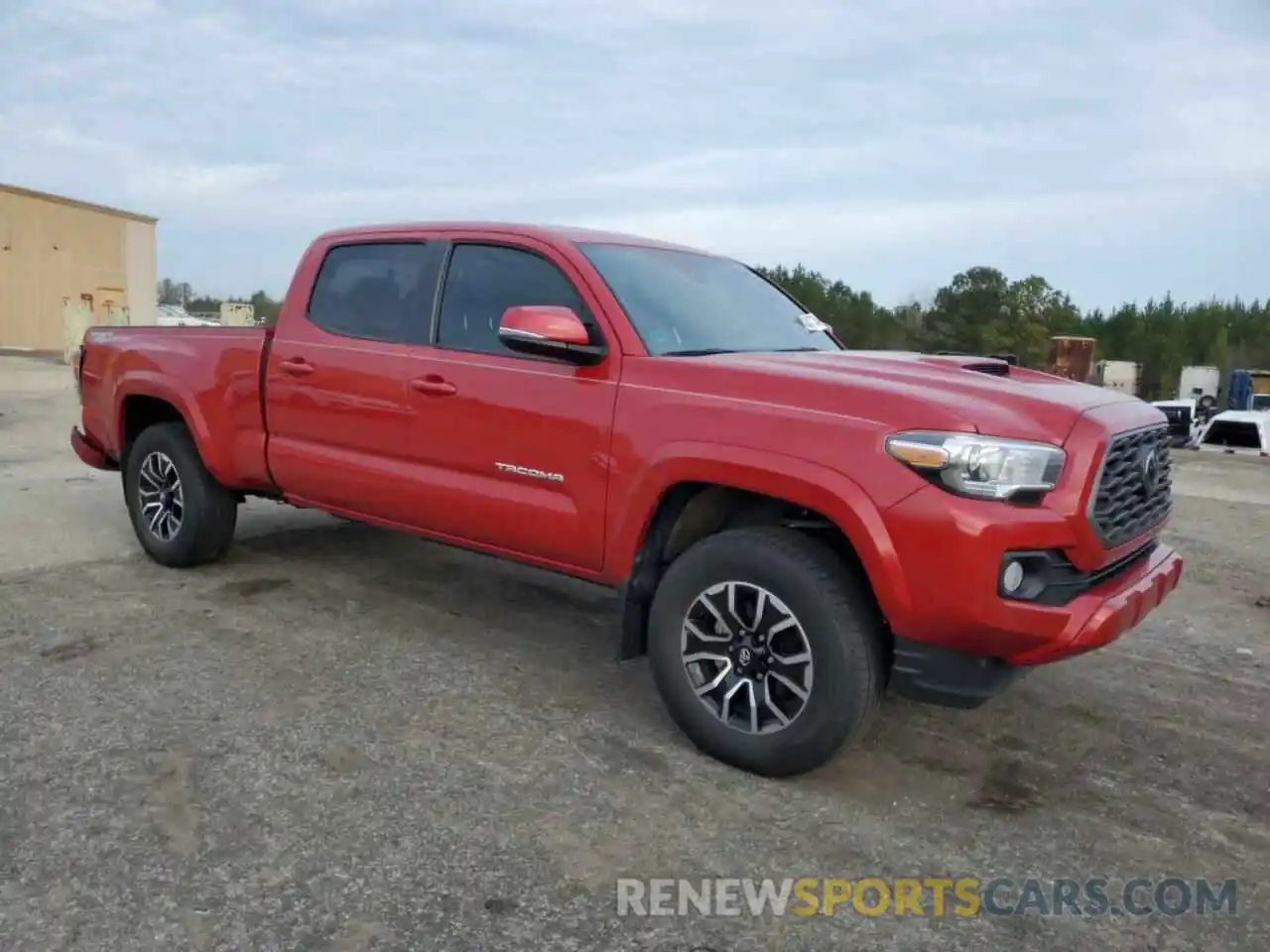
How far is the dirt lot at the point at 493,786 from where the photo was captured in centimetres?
260

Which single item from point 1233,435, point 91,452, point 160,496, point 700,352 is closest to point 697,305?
point 700,352

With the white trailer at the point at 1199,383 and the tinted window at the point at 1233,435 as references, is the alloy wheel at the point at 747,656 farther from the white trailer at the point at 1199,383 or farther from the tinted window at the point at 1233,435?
the white trailer at the point at 1199,383

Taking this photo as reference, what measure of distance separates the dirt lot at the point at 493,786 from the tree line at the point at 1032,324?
117 feet

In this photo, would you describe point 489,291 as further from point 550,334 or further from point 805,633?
point 805,633

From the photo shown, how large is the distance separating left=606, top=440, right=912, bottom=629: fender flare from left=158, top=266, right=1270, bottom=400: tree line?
36356 millimetres

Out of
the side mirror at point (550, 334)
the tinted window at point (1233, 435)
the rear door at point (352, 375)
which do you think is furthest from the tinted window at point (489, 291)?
the tinted window at point (1233, 435)

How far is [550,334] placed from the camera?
3.59 meters

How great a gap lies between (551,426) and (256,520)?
13.3 ft

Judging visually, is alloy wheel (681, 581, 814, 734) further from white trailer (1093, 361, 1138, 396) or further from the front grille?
white trailer (1093, 361, 1138, 396)

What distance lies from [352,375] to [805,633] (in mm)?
2483

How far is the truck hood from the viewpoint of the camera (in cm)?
304

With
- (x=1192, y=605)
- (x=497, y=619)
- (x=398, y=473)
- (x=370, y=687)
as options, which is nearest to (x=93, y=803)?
(x=370, y=687)

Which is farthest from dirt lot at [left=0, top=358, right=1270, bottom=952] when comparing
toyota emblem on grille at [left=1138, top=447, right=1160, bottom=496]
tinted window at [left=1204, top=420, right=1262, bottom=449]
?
tinted window at [left=1204, top=420, right=1262, bottom=449]

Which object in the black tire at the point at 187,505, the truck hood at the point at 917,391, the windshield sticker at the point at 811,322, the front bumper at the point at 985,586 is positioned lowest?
the black tire at the point at 187,505
